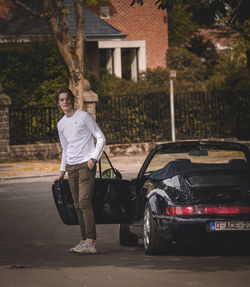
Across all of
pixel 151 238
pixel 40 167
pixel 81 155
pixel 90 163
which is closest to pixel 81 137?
pixel 81 155

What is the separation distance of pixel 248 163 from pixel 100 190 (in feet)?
5.50

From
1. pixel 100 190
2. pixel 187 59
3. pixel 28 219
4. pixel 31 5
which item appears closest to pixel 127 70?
pixel 187 59

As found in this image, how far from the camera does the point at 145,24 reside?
43031 millimetres

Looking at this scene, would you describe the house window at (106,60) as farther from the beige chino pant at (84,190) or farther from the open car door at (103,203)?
the beige chino pant at (84,190)

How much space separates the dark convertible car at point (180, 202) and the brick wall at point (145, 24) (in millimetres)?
33551

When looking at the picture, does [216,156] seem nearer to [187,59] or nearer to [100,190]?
[100,190]

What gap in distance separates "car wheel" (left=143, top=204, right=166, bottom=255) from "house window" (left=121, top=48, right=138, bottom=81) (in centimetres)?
3405

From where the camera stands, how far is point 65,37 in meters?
23.5

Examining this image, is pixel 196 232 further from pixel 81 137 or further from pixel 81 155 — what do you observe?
pixel 81 137

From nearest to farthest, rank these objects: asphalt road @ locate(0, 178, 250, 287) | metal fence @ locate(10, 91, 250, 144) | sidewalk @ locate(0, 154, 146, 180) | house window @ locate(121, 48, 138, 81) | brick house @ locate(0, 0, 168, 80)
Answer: asphalt road @ locate(0, 178, 250, 287)
sidewalk @ locate(0, 154, 146, 180)
metal fence @ locate(10, 91, 250, 144)
brick house @ locate(0, 0, 168, 80)
house window @ locate(121, 48, 138, 81)

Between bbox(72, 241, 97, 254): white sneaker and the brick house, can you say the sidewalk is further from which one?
the brick house

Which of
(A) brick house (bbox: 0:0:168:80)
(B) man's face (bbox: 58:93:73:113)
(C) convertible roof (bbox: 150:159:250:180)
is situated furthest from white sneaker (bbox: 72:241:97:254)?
(A) brick house (bbox: 0:0:168:80)

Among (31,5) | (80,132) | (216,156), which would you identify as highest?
(31,5)

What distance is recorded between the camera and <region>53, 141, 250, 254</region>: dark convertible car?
324 inches
